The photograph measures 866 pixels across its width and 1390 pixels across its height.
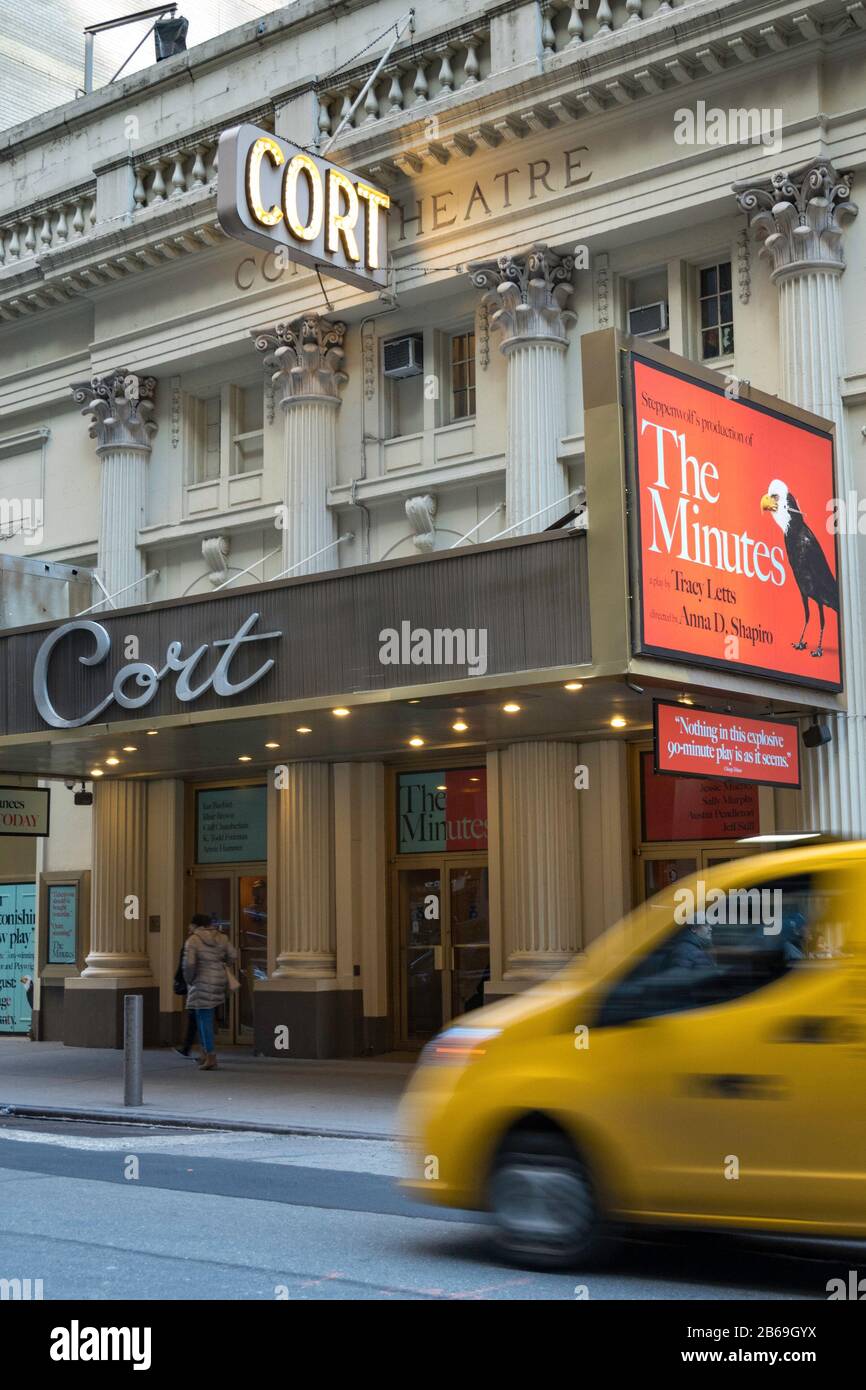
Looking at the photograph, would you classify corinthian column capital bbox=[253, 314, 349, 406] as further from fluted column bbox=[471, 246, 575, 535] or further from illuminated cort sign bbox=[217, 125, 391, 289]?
fluted column bbox=[471, 246, 575, 535]

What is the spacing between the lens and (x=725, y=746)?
14.3 meters

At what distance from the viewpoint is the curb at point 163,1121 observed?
14.2 m

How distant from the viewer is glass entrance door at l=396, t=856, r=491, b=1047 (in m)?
20.1

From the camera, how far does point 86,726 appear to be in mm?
17562

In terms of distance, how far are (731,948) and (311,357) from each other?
581 inches

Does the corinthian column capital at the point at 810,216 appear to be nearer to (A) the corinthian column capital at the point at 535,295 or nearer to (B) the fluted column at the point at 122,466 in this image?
(A) the corinthian column capital at the point at 535,295

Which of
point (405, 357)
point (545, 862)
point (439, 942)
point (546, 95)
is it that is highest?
point (546, 95)

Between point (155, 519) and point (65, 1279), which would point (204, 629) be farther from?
point (65, 1279)

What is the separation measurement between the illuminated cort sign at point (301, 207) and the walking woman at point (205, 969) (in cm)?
803

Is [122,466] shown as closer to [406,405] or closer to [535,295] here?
[406,405]

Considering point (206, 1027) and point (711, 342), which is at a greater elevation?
point (711, 342)

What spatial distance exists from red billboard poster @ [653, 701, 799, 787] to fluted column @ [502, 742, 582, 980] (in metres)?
3.46

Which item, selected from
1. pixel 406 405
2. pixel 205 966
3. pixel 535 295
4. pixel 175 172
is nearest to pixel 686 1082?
pixel 205 966

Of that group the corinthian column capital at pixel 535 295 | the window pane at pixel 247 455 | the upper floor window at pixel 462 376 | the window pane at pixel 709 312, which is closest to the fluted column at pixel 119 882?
the window pane at pixel 247 455
